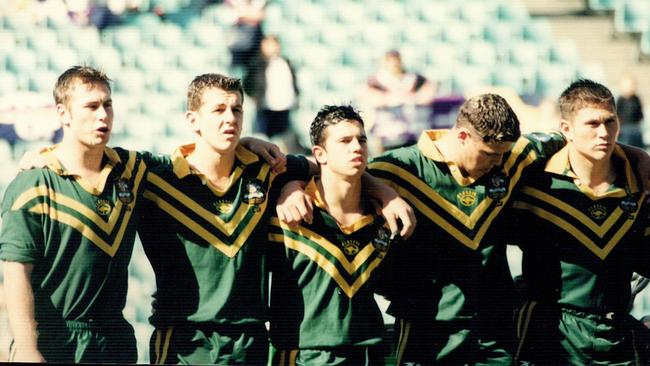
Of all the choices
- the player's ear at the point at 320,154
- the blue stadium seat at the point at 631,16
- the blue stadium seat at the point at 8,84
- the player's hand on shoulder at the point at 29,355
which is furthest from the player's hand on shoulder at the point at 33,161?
the blue stadium seat at the point at 631,16

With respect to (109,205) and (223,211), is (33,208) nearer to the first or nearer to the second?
(109,205)

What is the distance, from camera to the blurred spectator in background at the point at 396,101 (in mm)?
4828

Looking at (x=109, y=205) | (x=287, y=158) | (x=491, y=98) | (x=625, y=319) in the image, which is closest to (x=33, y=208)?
(x=109, y=205)

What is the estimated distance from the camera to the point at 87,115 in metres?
3.50

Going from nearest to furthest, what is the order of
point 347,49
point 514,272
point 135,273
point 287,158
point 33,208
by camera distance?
point 33,208 → point 287,158 → point 135,273 → point 514,272 → point 347,49

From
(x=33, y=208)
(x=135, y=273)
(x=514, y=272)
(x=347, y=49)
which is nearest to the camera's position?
(x=33, y=208)

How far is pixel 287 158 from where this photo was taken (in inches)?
148

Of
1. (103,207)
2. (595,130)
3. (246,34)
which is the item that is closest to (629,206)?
(595,130)

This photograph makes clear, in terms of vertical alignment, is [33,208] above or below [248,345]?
above

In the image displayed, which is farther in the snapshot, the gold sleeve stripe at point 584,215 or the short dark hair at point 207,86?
the gold sleeve stripe at point 584,215

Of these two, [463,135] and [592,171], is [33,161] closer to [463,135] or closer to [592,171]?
[463,135]

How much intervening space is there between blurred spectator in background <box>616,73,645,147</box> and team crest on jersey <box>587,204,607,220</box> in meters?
1.17

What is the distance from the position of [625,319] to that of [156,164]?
5.55 ft

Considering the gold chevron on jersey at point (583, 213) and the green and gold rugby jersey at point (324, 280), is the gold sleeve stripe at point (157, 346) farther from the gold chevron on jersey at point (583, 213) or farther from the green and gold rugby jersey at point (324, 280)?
the gold chevron on jersey at point (583, 213)
